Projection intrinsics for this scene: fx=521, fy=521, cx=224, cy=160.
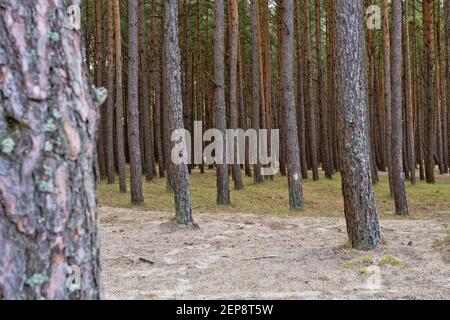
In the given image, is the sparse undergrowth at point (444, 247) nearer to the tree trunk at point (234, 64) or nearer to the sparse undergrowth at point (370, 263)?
the sparse undergrowth at point (370, 263)

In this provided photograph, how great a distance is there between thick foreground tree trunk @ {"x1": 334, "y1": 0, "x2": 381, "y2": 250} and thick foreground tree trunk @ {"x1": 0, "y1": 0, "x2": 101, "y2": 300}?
17.9 feet

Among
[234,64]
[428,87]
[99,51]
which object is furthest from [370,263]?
[99,51]

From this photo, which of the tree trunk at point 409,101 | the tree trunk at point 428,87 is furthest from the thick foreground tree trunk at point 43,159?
the tree trunk at point 428,87

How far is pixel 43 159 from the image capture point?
6.34 feet

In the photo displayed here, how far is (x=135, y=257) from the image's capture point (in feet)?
24.0

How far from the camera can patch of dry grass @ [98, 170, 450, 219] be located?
1340cm

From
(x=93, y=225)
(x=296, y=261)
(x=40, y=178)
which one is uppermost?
(x=40, y=178)

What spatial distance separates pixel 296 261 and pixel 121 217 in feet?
17.9

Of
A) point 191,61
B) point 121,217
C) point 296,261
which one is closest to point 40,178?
point 296,261

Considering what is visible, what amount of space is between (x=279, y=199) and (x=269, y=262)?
8.70 meters

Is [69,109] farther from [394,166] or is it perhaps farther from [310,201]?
[310,201]

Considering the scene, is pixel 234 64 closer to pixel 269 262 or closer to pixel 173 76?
pixel 173 76

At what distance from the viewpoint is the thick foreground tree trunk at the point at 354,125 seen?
23.1ft

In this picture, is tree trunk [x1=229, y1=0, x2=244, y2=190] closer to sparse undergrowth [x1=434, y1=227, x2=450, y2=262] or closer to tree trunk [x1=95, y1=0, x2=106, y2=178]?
tree trunk [x1=95, y1=0, x2=106, y2=178]
